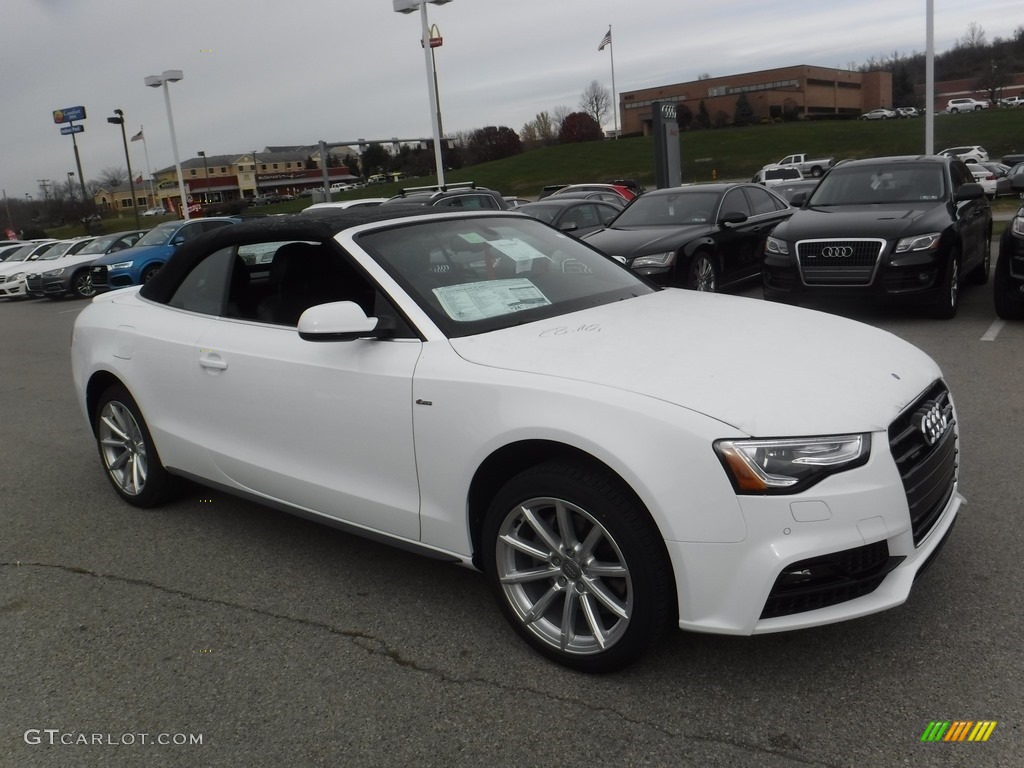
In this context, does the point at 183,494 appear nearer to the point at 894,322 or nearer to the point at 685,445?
the point at 685,445

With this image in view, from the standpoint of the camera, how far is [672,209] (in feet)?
36.5

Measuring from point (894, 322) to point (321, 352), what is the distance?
24.2ft

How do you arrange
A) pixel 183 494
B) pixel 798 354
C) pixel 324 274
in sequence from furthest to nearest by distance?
1. pixel 183 494
2. pixel 324 274
3. pixel 798 354

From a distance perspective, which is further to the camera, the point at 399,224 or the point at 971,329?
the point at 971,329

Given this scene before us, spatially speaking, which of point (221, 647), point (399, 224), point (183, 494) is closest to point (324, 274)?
point (399, 224)

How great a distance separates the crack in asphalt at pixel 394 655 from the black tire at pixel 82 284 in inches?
757

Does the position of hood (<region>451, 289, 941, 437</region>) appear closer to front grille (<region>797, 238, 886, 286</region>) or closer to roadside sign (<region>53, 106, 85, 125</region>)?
front grille (<region>797, 238, 886, 286</region>)

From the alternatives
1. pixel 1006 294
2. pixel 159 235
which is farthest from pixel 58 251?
pixel 1006 294

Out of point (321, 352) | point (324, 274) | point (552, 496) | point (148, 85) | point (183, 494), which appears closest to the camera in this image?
point (552, 496)

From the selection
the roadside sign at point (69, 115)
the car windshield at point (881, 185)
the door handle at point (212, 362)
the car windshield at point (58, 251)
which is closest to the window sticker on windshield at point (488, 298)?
the door handle at point (212, 362)

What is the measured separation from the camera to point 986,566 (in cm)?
349

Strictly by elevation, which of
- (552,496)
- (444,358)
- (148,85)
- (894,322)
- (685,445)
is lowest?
(894,322)

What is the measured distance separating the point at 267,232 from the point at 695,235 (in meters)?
7.00

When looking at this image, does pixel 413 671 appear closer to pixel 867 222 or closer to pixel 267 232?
pixel 267 232
